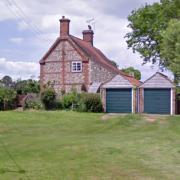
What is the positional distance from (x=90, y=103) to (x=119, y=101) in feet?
11.4

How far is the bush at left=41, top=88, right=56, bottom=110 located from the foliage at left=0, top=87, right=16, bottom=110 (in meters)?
3.48

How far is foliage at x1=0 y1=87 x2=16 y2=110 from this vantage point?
45.3 m

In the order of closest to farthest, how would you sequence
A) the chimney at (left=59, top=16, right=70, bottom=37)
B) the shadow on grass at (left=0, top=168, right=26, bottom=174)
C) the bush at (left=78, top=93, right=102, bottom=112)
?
the shadow on grass at (left=0, top=168, right=26, bottom=174) → the bush at (left=78, top=93, right=102, bottom=112) → the chimney at (left=59, top=16, right=70, bottom=37)

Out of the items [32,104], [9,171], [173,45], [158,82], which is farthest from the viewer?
[32,104]

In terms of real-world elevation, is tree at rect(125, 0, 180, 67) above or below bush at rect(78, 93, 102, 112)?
above

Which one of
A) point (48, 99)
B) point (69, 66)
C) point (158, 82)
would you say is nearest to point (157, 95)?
point (158, 82)

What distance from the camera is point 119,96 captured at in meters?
45.2

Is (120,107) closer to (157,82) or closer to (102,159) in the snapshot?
(157,82)

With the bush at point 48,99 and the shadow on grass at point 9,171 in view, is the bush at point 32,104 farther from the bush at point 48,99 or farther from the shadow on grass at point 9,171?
the shadow on grass at point 9,171

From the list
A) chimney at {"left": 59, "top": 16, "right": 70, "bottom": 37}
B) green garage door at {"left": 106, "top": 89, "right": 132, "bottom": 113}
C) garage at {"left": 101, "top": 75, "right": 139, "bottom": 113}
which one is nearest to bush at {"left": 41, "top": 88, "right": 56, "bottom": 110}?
garage at {"left": 101, "top": 75, "right": 139, "bottom": 113}

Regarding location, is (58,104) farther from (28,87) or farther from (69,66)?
(28,87)

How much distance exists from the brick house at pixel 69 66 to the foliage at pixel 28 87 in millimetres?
3890

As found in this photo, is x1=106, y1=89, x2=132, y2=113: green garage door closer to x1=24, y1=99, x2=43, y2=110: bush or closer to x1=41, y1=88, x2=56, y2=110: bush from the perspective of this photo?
x1=41, y1=88, x2=56, y2=110: bush

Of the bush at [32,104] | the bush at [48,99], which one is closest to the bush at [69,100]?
the bush at [48,99]
